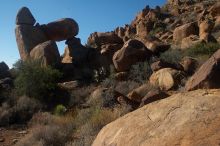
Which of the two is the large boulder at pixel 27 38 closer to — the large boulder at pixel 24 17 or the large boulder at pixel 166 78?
the large boulder at pixel 24 17

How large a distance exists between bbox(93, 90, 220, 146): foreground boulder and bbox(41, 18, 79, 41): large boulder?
20677 millimetres

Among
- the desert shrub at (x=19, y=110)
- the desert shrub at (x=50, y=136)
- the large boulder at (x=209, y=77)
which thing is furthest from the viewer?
the desert shrub at (x=19, y=110)

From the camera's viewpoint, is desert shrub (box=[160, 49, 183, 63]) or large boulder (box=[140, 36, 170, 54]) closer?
desert shrub (box=[160, 49, 183, 63])

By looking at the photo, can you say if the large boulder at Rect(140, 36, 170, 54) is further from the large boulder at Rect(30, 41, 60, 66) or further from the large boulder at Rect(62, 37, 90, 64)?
the large boulder at Rect(30, 41, 60, 66)

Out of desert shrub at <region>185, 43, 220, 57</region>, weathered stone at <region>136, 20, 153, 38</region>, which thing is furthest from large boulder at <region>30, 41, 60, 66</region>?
weathered stone at <region>136, 20, 153, 38</region>

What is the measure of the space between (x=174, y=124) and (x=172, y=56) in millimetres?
15125

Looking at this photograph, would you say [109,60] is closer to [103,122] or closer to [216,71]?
[103,122]

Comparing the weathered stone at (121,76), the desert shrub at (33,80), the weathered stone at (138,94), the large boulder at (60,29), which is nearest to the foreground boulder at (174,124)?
the weathered stone at (138,94)

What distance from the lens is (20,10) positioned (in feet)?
83.5

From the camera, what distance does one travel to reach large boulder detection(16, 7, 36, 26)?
24.9m

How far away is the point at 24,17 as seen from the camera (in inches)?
984

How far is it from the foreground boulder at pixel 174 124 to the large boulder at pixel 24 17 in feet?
68.7

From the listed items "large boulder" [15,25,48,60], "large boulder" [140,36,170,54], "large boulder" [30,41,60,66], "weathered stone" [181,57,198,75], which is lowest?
"weathered stone" [181,57,198,75]

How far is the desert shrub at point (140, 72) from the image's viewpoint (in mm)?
17358
